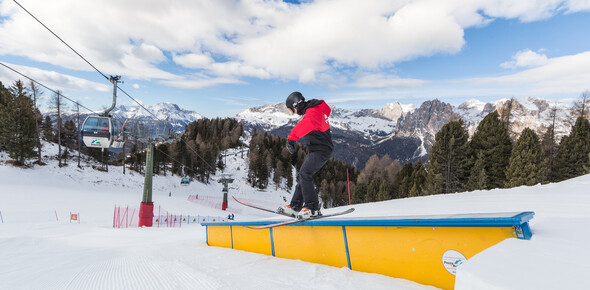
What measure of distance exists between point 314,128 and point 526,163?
33513mm

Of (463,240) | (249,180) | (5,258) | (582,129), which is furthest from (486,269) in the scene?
(249,180)

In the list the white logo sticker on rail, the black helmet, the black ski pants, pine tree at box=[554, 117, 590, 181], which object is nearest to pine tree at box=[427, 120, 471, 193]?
pine tree at box=[554, 117, 590, 181]

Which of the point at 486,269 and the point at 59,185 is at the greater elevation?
the point at 486,269

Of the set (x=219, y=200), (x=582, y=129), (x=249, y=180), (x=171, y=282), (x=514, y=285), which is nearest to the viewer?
(x=514, y=285)

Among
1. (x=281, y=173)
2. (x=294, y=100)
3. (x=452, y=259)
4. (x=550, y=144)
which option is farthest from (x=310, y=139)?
(x=281, y=173)

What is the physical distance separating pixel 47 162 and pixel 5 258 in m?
52.4

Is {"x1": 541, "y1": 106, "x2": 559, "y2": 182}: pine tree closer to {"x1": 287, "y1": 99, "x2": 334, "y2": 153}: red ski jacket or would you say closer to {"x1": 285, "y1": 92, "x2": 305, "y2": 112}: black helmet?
{"x1": 287, "y1": 99, "x2": 334, "y2": 153}: red ski jacket

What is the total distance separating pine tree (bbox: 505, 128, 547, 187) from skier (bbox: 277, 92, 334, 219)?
3181 centimetres

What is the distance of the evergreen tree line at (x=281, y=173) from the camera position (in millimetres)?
82750

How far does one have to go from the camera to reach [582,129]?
105 feet

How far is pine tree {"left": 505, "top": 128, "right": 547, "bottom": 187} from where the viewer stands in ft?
90.6

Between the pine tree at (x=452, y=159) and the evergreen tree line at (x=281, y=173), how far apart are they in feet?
122

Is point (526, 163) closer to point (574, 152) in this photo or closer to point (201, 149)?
point (574, 152)

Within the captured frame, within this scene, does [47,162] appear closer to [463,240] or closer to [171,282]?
[171,282]
